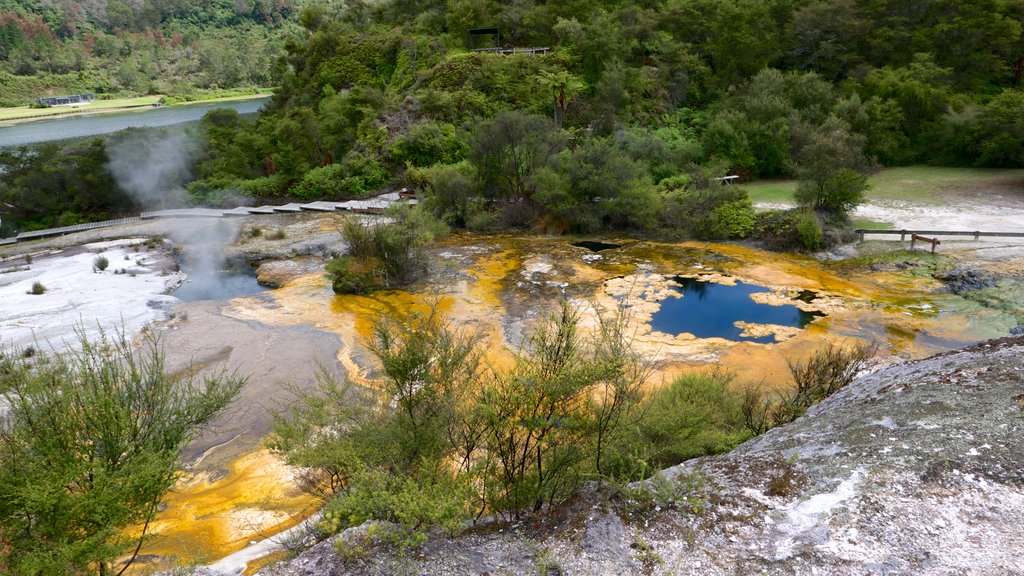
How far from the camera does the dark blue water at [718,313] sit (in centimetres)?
1463

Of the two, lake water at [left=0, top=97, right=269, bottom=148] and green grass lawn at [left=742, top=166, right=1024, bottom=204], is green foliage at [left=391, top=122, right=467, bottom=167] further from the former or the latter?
lake water at [left=0, top=97, right=269, bottom=148]

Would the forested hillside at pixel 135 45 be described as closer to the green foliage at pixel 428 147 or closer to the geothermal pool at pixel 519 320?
the green foliage at pixel 428 147

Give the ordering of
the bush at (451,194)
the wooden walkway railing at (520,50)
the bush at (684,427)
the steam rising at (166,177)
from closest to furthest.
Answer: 1. the bush at (684,427)
2. the bush at (451,194)
3. the steam rising at (166,177)
4. the wooden walkway railing at (520,50)

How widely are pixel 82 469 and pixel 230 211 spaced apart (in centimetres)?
2579

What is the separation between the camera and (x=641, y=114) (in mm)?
31562

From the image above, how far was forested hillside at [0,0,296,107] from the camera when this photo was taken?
80.6 m

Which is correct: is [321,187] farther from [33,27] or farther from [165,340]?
[33,27]

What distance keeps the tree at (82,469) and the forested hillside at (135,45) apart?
8626 cm

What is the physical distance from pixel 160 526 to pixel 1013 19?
40431 millimetres

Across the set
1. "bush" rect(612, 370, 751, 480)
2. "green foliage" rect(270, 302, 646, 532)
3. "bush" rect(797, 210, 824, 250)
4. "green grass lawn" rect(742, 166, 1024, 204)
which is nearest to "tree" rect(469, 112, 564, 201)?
"green grass lawn" rect(742, 166, 1024, 204)

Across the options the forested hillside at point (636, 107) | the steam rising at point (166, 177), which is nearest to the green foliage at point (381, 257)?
the forested hillside at point (636, 107)

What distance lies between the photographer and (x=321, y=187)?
30.4 m

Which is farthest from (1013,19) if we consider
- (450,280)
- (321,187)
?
(321,187)

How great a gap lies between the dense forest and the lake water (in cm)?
1966
